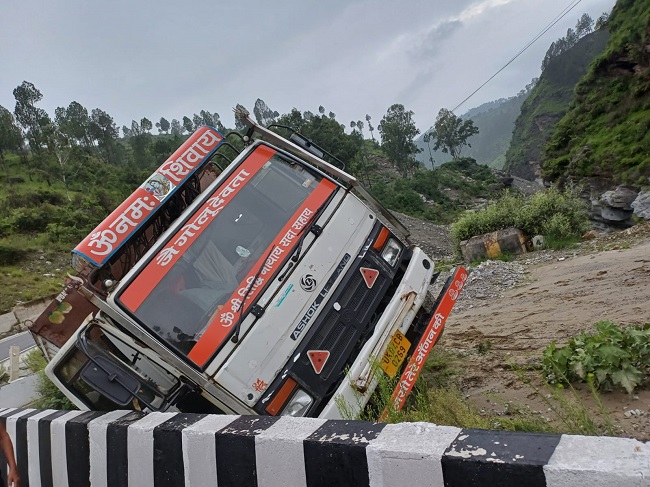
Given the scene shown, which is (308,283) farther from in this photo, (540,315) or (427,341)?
(540,315)

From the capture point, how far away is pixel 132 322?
3.22 meters

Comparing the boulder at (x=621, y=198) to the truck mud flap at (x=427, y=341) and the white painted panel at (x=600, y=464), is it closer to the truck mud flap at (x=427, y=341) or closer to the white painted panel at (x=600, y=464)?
the truck mud flap at (x=427, y=341)

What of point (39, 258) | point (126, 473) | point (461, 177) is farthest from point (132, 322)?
point (461, 177)

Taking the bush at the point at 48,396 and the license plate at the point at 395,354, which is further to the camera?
the bush at the point at 48,396

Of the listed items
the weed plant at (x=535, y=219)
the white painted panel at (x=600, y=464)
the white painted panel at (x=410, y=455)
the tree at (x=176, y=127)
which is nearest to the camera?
the white painted panel at (x=600, y=464)

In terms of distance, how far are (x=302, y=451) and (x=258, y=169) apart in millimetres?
2961

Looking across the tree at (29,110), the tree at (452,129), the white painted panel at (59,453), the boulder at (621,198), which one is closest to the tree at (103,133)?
the tree at (29,110)

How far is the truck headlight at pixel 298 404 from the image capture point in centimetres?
326

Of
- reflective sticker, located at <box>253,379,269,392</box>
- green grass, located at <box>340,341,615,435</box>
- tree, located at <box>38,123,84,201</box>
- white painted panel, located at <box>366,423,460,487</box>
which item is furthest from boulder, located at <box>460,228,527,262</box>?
tree, located at <box>38,123,84,201</box>

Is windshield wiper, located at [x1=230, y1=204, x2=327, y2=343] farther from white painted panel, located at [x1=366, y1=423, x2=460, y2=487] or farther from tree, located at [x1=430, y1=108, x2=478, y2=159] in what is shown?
tree, located at [x1=430, y1=108, x2=478, y2=159]

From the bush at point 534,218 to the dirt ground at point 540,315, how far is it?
2.03 metres

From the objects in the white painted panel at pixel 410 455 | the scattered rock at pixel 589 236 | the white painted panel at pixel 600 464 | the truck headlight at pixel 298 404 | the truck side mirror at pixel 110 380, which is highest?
the truck side mirror at pixel 110 380

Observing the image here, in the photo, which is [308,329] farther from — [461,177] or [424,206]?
[461,177]

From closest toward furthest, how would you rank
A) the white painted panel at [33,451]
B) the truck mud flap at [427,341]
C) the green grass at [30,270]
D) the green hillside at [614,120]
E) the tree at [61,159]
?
the white painted panel at [33,451], the truck mud flap at [427,341], the green hillside at [614,120], the green grass at [30,270], the tree at [61,159]
